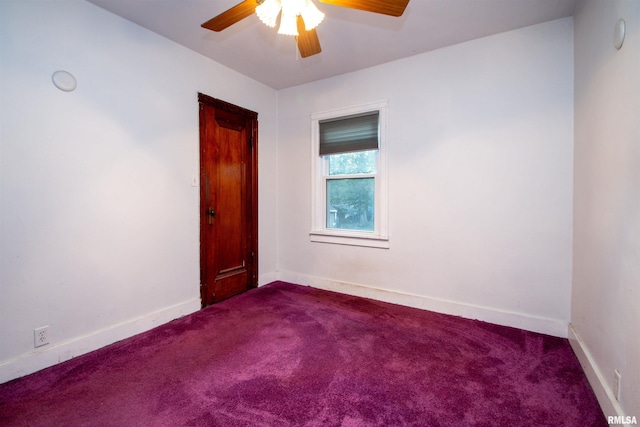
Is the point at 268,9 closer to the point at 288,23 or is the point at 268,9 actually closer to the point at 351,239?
the point at 288,23

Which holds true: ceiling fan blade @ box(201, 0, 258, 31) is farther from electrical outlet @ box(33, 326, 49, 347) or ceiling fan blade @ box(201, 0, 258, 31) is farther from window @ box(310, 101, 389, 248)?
electrical outlet @ box(33, 326, 49, 347)

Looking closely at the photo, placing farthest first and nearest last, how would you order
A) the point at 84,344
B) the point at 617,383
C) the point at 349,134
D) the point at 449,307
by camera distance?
the point at 349,134, the point at 449,307, the point at 84,344, the point at 617,383

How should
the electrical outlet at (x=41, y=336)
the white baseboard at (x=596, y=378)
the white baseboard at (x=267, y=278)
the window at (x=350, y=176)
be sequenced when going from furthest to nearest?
the white baseboard at (x=267, y=278)
the window at (x=350, y=176)
the electrical outlet at (x=41, y=336)
the white baseboard at (x=596, y=378)

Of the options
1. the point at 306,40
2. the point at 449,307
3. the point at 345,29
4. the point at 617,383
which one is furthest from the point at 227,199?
the point at 617,383

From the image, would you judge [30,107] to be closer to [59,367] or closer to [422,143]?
[59,367]

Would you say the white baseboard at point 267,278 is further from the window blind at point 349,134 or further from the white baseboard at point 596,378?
the white baseboard at point 596,378

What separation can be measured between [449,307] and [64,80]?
12.4 feet

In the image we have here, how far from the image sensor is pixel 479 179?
272cm

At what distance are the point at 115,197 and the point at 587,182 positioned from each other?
3585mm

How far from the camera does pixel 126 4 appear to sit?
2205mm

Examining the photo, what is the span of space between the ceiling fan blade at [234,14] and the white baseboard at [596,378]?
9.23ft

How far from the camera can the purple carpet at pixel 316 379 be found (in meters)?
1.54

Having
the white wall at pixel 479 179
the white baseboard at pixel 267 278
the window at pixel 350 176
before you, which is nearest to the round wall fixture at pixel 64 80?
the window at pixel 350 176

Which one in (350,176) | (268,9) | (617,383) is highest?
(268,9)
